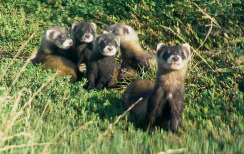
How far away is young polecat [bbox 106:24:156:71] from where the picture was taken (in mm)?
10188

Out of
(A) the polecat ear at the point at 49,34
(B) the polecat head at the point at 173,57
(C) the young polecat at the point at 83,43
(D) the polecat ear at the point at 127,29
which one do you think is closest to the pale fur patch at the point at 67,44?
(C) the young polecat at the point at 83,43

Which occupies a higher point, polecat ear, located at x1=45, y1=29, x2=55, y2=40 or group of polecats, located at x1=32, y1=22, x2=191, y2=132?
polecat ear, located at x1=45, y1=29, x2=55, y2=40

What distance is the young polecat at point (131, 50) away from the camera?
1019 cm

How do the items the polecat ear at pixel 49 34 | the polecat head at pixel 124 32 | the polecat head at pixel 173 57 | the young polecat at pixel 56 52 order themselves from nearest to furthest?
the polecat head at pixel 173 57, the young polecat at pixel 56 52, the polecat ear at pixel 49 34, the polecat head at pixel 124 32

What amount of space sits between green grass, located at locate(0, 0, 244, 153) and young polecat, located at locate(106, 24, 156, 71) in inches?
16.0

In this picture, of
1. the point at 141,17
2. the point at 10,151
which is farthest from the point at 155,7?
the point at 10,151

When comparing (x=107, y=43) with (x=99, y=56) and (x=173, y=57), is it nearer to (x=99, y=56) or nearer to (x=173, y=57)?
(x=99, y=56)

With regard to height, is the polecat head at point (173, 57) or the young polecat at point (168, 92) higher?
the polecat head at point (173, 57)

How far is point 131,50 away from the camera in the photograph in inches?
413

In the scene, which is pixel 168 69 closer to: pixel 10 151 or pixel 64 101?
pixel 64 101

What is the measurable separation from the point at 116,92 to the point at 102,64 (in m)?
0.80

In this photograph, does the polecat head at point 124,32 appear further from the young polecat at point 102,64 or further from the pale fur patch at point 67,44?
the pale fur patch at point 67,44

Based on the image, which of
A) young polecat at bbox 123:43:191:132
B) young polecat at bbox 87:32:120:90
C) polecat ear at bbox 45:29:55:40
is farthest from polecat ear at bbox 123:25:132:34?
young polecat at bbox 123:43:191:132

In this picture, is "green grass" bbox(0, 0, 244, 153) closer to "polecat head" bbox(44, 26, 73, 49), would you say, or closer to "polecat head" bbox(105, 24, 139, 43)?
"polecat head" bbox(105, 24, 139, 43)
